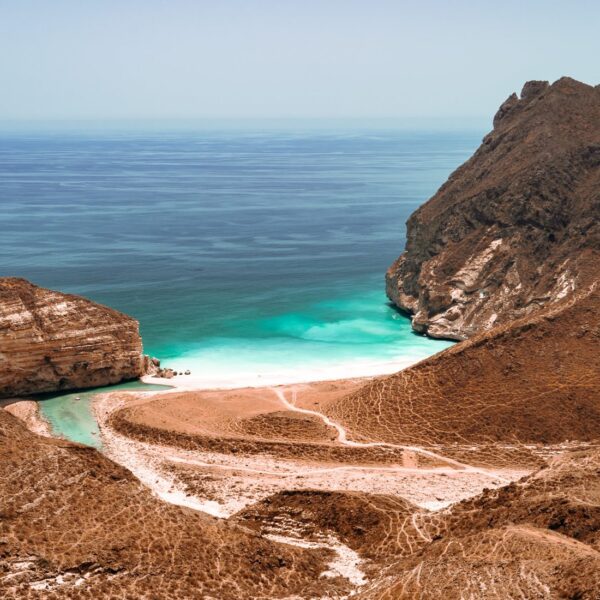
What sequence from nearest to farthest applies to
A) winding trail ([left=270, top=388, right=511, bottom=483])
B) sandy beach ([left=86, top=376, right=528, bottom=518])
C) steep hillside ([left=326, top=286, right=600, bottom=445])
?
sandy beach ([left=86, top=376, right=528, bottom=518]) < winding trail ([left=270, top=388, right=511, bottom=483]) < steep hillside ([left=326, top=286, right=600, bottom=445])

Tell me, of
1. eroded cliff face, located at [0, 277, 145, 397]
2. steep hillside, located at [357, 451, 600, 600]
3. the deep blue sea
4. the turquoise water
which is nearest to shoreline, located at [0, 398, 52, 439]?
the turquoise water

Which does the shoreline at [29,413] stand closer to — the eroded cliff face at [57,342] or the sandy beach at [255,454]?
the eroded cliff face at [57,342]

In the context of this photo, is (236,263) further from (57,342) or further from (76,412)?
(76,412)

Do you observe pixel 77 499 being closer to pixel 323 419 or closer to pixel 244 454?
pixel 244 454

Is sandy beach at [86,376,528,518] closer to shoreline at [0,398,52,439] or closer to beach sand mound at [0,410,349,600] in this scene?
shoreline at [0,398,52,439]

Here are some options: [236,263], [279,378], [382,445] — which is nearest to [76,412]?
[279,378]

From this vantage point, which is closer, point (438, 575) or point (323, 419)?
point (438, 575)

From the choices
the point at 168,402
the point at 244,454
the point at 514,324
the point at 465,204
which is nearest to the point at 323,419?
the point at 244,454
